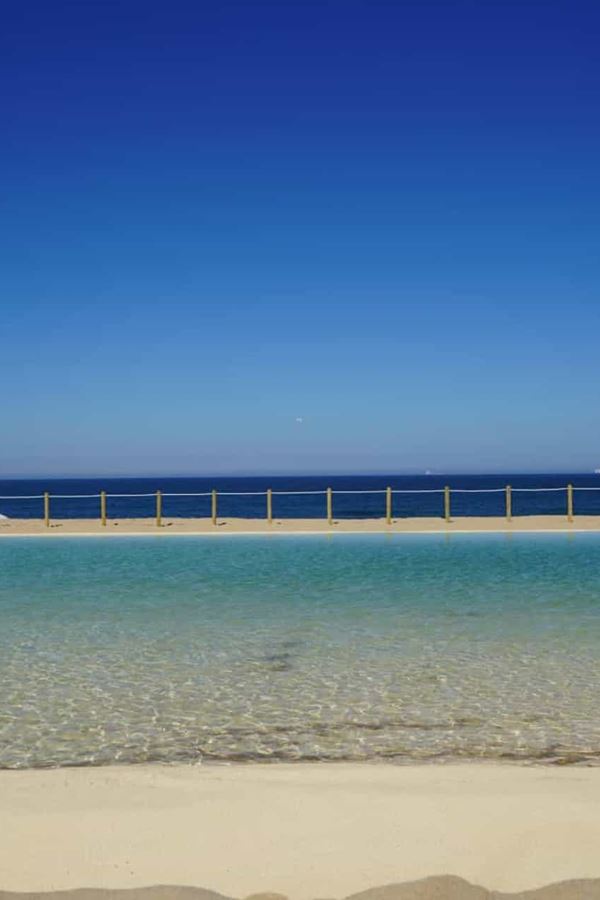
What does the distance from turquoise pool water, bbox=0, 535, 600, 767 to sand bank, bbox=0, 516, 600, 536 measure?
23.4ft

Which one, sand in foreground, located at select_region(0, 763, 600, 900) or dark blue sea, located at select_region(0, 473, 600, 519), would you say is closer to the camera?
sand in foreground, located at select_region(0, 763, 600, 900)

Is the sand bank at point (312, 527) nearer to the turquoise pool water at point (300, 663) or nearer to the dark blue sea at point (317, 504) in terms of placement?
the dark blue sea at point (317, 504)

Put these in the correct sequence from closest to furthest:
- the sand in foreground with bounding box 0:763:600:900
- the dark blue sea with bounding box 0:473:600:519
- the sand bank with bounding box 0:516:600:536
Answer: the sand in foreground with bounding box 0:763:600:900, the sand bank with bounding box 0:516:600:536, the dark blue sea with bounding box 0:473:600:519

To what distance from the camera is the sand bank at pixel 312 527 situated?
21.9 m

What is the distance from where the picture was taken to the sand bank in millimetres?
21875

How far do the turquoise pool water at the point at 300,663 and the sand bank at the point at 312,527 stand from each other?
713 cm

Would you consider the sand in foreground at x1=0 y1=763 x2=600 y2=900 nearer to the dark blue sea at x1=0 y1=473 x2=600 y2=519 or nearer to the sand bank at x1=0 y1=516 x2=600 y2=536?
the dark blue sea at x1=0 y1=473 x2=600 y2=519

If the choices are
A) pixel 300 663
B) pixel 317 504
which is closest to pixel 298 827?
pixel 300 663

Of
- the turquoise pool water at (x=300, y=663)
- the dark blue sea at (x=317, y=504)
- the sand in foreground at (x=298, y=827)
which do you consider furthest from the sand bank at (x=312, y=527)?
the sand in foreground at (x=298, y=827)

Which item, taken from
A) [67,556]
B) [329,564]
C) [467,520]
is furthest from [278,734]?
[467,520]

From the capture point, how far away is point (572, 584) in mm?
12367

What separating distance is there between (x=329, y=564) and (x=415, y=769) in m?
10.5

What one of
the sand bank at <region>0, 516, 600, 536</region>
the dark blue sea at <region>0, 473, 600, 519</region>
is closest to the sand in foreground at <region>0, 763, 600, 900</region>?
the dark blue sea at <region>0, 473, 600, 519</region>

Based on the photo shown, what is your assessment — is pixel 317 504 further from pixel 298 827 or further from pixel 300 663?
pixel 298 827
